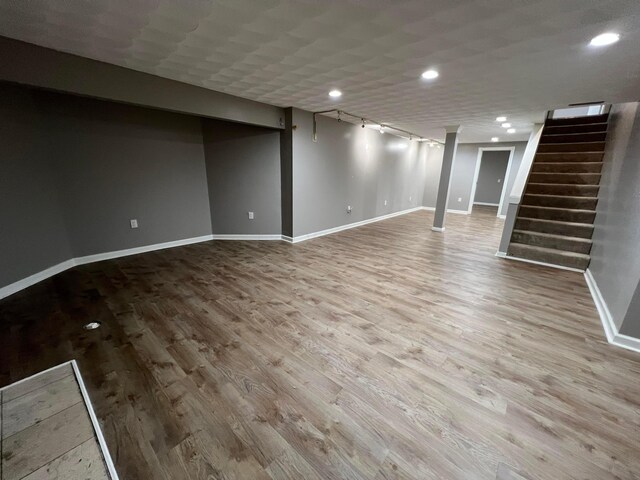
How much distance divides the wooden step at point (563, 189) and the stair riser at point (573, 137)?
1448 millimetres

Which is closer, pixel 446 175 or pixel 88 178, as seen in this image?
pixel 88 178

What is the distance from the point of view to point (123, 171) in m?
3.63

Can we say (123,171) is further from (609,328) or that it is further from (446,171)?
(446,171)

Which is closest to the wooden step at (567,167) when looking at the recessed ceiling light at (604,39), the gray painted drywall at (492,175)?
the recessed ceiling light at (604,39)

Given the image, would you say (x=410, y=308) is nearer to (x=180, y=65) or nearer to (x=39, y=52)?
(x=180, y=65)

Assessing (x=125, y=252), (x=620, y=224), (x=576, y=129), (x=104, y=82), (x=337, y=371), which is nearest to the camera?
(x=337, y=371)

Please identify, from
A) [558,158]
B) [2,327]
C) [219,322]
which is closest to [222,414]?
[219,322]

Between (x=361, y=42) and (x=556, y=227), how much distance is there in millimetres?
4403

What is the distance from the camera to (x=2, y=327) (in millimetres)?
2113

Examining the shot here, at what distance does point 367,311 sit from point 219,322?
56.6 inches

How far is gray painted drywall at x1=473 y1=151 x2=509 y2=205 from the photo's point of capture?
34.7 ft

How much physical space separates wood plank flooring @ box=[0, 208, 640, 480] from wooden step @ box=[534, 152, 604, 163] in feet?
9.36

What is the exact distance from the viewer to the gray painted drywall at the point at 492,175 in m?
10.6

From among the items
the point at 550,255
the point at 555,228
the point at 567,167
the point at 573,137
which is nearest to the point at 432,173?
the point at 573,137
